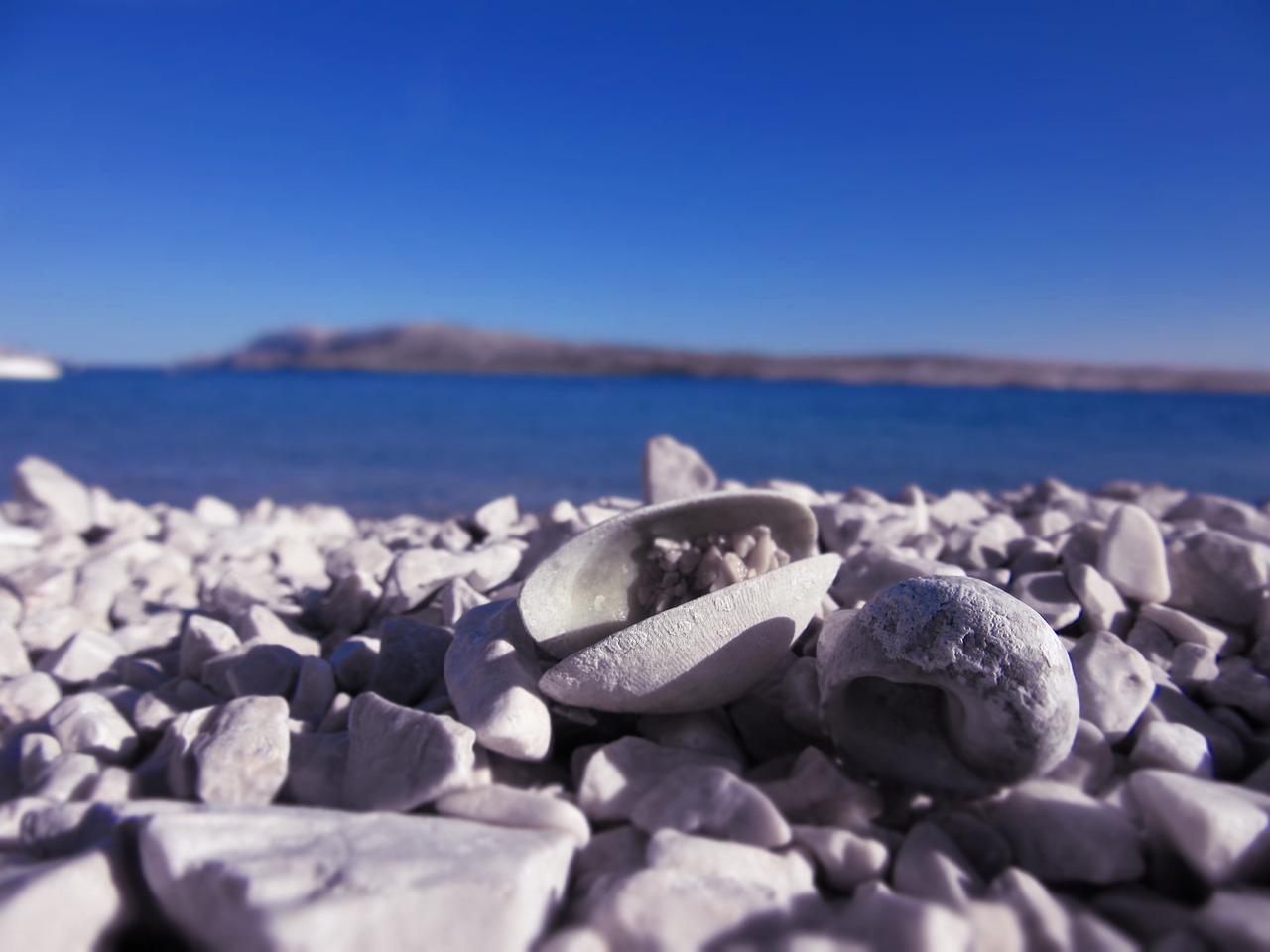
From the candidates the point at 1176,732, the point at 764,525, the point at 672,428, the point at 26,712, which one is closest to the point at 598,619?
the point at 764,525

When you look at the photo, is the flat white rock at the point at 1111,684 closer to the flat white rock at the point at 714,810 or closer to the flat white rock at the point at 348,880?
the flat white rock at the point at 714,810

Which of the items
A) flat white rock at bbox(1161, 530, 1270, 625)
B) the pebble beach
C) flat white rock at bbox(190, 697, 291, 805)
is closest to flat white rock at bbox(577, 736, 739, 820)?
the pebble beach

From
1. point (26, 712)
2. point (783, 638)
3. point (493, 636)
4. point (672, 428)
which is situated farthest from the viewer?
point (672, 428)

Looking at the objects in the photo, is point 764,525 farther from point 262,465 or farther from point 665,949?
point 262,465

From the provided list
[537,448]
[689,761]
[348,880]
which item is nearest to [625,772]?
[689,761]

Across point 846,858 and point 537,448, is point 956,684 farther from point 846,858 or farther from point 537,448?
point 537,448

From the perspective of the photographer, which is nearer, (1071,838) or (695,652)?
(1071,838)
